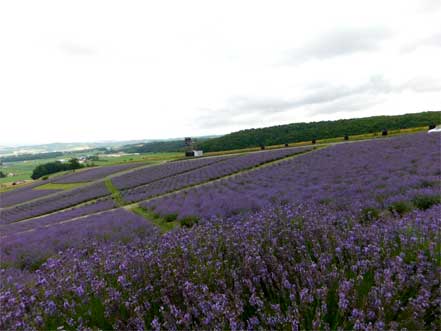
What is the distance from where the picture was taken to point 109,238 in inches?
240

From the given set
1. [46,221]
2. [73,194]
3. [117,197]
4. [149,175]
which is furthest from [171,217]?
[149,175]

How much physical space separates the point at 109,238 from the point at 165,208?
308 centimetres

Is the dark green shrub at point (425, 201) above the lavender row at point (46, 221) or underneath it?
above

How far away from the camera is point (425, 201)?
4738 mm

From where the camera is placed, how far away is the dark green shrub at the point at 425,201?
468cm

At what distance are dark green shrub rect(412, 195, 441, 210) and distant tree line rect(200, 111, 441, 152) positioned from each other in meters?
54.6

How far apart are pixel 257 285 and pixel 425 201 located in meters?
4.10

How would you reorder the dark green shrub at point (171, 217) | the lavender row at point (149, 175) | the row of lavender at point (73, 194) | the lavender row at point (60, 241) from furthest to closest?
the lavender row at point (149, 175), the row of lavender at point (73, 194), the dark green shrub at point (171, 217), the lavender row at point (60, 241)

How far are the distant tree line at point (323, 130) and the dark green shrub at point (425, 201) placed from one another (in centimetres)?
5459

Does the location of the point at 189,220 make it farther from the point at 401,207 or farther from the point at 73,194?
the point at 73,194

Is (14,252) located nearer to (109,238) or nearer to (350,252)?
(109,238)

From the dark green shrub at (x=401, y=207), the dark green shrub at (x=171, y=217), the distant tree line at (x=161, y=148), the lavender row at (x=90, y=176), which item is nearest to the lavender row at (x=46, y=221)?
the dark green shrub at (x=171, y=217)

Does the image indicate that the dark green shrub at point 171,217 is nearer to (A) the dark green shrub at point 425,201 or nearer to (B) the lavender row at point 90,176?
(A) the dark green shrub at point 425,201

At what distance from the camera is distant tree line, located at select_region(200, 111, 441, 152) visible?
178 feet
